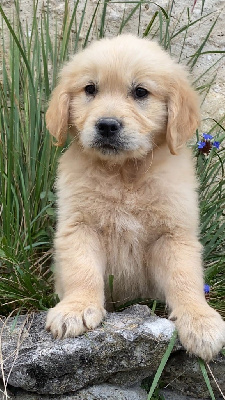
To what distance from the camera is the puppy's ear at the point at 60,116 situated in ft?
8.17

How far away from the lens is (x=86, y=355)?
75.7 inches

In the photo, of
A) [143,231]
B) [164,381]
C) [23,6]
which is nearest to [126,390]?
[164,381]

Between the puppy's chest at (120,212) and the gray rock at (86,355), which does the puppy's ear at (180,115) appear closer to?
the puppy's chest at (120,212)

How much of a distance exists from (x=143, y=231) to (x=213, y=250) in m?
1.00

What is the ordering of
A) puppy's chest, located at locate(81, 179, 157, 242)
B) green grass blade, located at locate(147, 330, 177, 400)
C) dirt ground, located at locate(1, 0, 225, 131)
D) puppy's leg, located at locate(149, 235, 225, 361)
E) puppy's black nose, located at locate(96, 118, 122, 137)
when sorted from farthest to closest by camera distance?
dirt ground, located at locate(1, 0, 225, 131), puppy's chest, located at locate(81, 179, 157, 242), puppy's black nose, located at locate(96, 118, 122, 137), puppy's leg, located at locate(149, 235, 225, 361), green grass blade, located at locate(147, 330, 177, 400)

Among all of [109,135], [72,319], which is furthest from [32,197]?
[72,319]

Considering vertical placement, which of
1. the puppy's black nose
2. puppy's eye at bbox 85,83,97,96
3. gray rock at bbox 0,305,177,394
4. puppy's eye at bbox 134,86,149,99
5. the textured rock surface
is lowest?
the textured rock surface

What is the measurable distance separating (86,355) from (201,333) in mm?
478

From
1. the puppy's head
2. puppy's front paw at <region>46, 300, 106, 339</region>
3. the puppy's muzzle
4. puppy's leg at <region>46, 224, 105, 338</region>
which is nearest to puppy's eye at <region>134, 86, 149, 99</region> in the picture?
the puppy's head

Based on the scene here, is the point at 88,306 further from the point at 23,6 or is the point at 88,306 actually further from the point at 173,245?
the point at 23,6

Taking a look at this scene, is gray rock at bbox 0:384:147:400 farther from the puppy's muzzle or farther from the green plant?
the puppy's muzzle

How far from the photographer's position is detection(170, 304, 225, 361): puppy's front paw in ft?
6.44

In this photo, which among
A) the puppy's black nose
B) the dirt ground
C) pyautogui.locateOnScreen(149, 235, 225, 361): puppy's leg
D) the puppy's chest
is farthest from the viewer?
the dirt ground

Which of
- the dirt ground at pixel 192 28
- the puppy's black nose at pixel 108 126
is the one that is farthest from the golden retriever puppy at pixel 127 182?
the dirt ground at pixel 192 28
